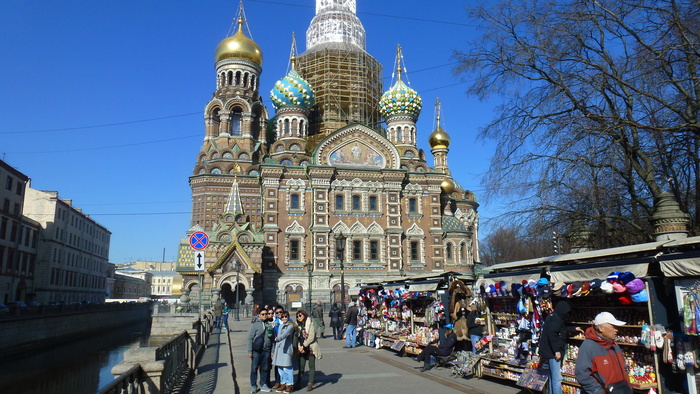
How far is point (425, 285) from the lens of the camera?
1379 centimetres

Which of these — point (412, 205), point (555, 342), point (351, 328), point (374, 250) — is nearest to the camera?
point (555, 342)

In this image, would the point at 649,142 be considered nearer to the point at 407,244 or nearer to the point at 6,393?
the point at 6,393

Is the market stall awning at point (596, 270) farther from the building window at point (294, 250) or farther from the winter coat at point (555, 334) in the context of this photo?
the building window at point (294, 250)

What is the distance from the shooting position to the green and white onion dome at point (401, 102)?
44562 millimetres

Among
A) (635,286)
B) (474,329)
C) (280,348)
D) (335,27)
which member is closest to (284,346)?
(280,348)

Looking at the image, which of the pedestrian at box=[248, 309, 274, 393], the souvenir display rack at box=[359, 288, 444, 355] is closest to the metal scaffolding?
the souvenir display rack at box=[359, 288, 444, 355]

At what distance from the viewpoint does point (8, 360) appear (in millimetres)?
23578

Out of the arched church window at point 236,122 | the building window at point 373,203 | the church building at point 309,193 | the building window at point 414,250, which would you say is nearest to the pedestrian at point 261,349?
the church building at point 309,193

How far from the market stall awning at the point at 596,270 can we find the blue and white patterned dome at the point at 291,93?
35537 millimetres

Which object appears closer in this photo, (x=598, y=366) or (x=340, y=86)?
(x=598, y=366)

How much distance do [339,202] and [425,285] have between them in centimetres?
2577

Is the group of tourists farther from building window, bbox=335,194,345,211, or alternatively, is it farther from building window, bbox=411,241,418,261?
building window, bbox=411,241,418,261

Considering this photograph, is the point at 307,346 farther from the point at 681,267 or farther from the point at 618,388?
the point at 681,267

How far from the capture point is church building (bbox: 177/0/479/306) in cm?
3722
